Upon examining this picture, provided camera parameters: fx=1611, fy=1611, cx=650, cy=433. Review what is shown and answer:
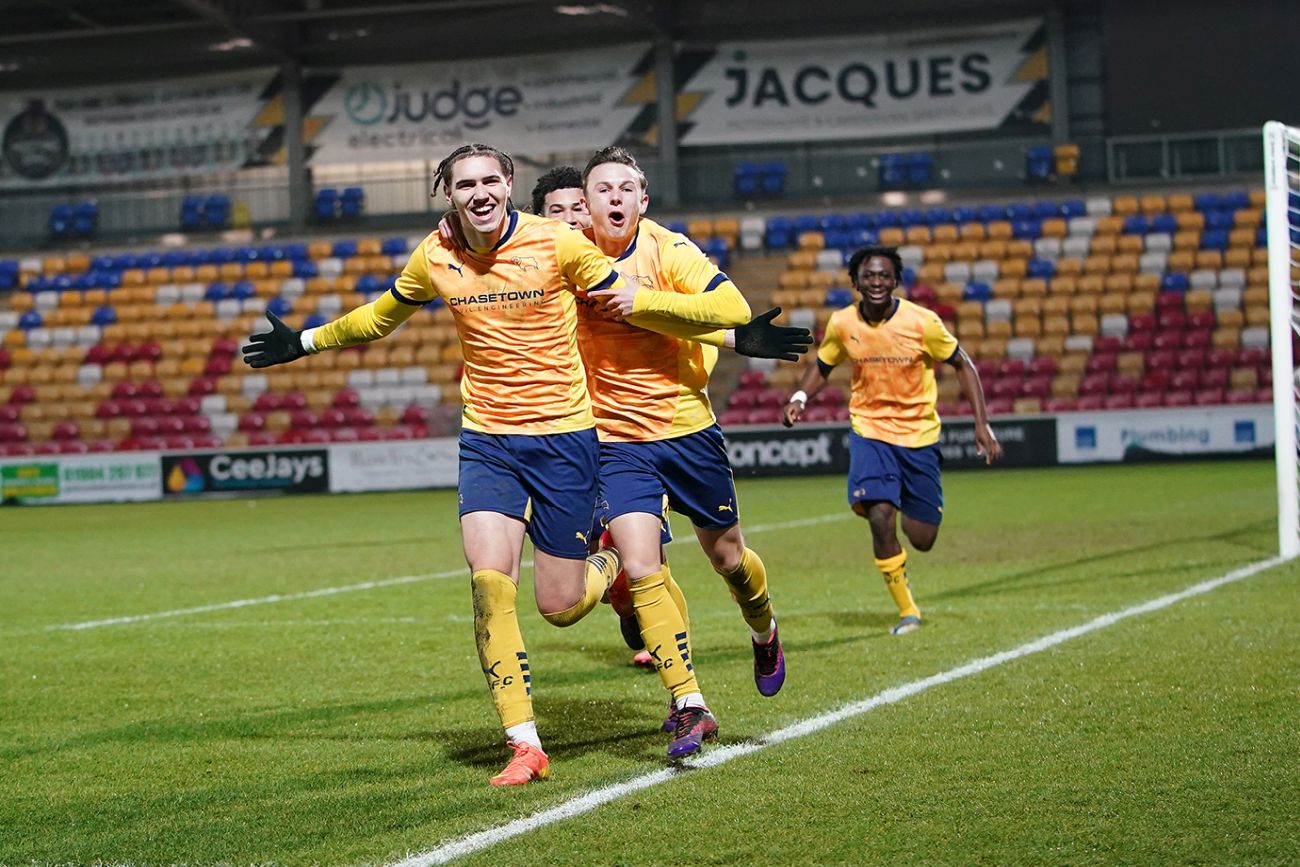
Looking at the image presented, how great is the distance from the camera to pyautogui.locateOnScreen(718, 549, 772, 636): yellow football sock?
6.74 meters

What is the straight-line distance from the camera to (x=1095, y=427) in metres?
26.5

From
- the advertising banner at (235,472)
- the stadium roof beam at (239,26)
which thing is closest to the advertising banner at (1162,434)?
the advertising banner at (235,472)

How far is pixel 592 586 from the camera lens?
20.9 ft

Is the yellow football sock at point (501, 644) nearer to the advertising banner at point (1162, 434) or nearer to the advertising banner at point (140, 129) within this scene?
the advertising banner at point (1162, 434)

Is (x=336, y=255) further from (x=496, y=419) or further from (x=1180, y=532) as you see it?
(x=496, y=419)

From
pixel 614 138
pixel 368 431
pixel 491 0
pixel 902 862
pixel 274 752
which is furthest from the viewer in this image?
pixel 614 138

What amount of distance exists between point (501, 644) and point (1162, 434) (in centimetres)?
2252

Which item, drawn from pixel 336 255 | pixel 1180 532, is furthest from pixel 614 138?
pixel 1180 532

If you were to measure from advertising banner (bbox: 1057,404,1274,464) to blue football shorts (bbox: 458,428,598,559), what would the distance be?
71.9ft

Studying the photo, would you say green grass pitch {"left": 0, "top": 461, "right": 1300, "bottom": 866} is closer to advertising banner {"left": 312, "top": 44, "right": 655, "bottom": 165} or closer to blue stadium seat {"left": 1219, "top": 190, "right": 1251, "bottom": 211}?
blue stadium seat {"left": 1219, "top": 190, "right": 1251, "bottom": 211}

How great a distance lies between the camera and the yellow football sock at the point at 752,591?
22.1 feet

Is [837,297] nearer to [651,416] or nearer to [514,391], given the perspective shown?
[651,416]

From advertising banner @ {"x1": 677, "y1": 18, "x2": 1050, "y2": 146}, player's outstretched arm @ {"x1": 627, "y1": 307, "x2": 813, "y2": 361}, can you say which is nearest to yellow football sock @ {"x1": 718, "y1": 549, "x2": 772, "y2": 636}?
player's outstretched arm @ {"x1": 627, "y1": 307, "x2": 813, "y2": 361}

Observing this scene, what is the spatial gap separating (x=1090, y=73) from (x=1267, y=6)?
12.0 feet
